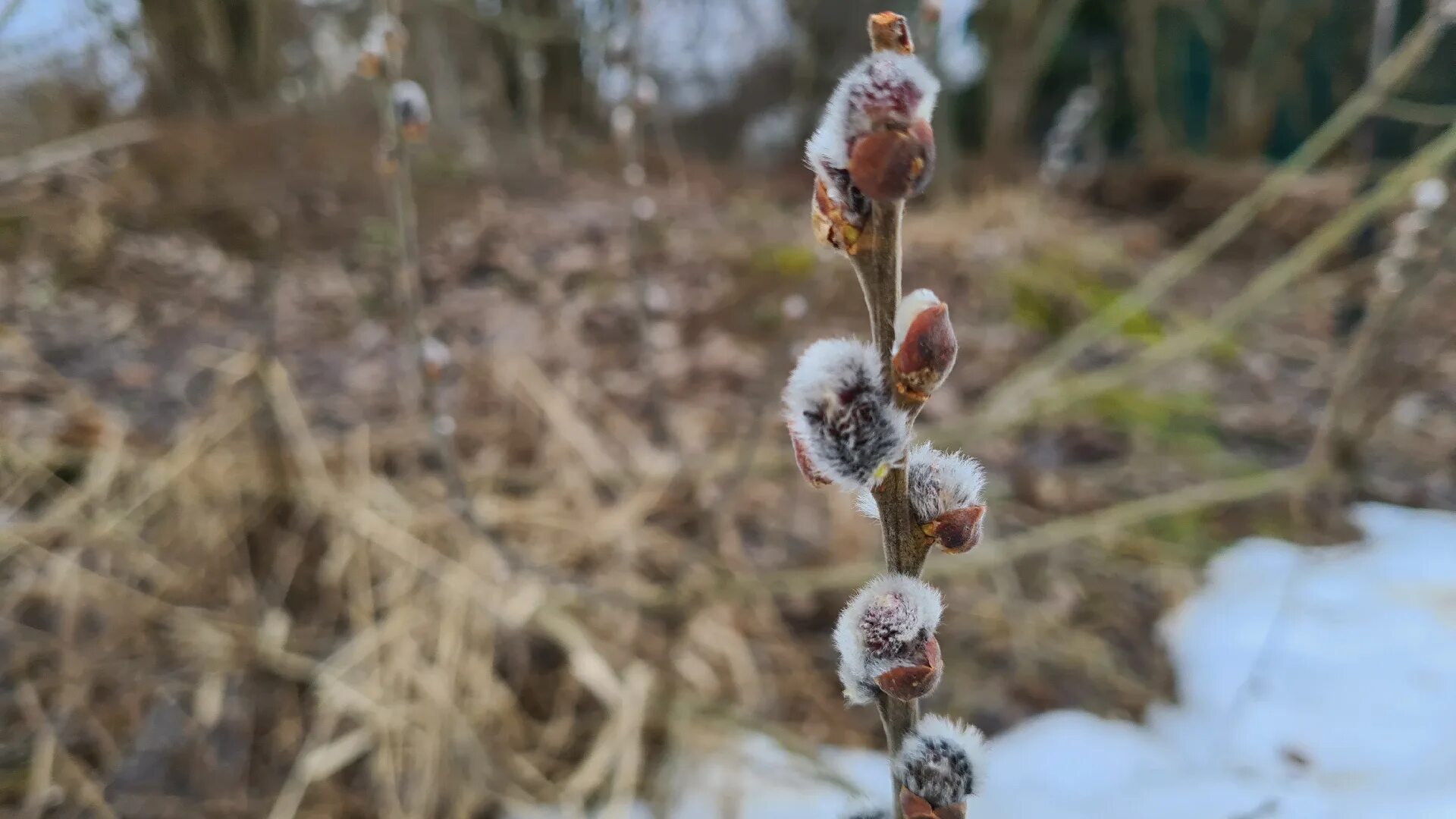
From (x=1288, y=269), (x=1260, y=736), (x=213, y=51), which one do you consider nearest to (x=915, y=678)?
(x=1260, y=736)

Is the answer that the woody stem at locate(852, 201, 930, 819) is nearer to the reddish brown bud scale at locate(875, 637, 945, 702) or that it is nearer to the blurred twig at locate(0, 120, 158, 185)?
the reddish brown bud scale at locate(875, 637, 945, 702)

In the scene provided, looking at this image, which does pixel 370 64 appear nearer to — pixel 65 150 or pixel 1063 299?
pixel 65 150

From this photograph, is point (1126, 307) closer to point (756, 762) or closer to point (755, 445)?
point (755, 445)


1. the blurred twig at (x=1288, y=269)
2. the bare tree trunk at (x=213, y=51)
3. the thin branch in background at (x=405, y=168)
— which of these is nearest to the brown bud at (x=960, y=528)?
the thin branch in background at (x=405, y=168)

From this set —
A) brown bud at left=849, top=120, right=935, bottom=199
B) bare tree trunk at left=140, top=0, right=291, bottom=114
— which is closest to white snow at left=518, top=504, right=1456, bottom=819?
brown bud at left=849, top=120, right=935, bottom=199

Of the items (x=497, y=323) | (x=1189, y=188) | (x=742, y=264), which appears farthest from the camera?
(x=1189, y=188)

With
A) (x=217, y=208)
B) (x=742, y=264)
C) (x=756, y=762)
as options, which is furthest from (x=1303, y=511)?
(x=217, y=208)

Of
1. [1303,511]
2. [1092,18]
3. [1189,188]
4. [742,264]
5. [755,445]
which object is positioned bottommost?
[755,445]

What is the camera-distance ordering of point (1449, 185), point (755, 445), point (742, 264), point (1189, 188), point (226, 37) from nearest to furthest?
1. point (1449, 185)
2. point (755, 445)
3. point (742, 264)
4. point (226, 37)
5. point (1189, 188)
